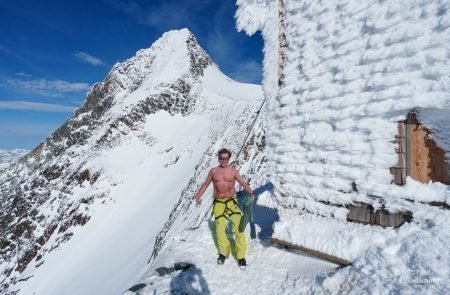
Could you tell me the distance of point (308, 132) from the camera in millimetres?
6316

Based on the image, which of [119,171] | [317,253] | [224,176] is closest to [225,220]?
[224,176]

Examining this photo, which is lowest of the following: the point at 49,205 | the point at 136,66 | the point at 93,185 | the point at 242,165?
the point at 49,205

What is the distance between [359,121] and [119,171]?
33.4 metres

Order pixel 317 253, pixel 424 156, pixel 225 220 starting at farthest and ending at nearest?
pixel 225 220, pixel 317 253, pixel 424 156

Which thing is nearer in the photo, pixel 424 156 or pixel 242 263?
pixel 424 156

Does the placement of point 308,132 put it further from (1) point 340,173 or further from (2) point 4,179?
(2) point 4,179

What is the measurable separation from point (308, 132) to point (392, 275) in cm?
270

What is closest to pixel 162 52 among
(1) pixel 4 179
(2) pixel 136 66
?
(2) pixel 136 66

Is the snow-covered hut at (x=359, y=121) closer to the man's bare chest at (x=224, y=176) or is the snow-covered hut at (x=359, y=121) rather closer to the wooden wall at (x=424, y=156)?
the wooden wall at (x=424, y=156)

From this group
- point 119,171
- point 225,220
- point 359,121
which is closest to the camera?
point 359,121

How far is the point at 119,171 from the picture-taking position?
3628 cm

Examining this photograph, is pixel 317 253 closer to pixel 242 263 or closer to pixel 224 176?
pixel 242 263

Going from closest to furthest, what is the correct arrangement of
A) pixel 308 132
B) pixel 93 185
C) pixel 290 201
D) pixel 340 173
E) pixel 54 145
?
pixel 340 173, pixel 308 132, pixel 290 201, pixel 93 185, pixel 54 145

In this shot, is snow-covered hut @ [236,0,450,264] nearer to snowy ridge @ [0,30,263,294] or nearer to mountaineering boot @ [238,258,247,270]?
mountaineering boot @ [238,258,247,270]
